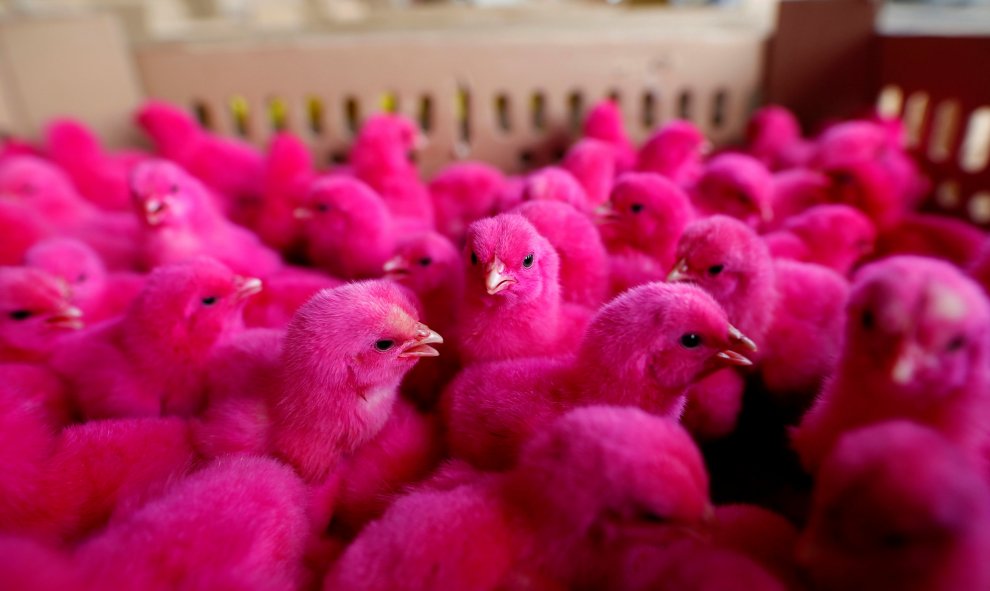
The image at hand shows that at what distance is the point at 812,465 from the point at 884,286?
321 millimetres

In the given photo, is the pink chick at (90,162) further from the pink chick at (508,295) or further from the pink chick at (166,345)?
the pink chick at (508,295)

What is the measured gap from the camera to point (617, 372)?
3.33ft

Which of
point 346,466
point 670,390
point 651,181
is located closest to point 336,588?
point 346,466

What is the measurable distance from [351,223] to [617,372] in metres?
0.95

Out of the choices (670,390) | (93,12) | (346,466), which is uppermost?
(93,12)

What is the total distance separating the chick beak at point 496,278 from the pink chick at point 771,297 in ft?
1.19

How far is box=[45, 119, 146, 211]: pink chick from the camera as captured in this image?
2.19 metres

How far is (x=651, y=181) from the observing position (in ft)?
5.05

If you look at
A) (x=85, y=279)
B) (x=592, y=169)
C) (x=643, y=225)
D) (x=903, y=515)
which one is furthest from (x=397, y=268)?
(x=903, y=515)

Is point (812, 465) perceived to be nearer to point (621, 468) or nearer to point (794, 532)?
point (794, 532)

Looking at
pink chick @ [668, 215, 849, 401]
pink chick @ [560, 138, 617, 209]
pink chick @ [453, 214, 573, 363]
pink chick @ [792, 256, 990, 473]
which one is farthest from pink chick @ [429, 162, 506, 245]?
pink chick @ [792, 256, 990, 473]

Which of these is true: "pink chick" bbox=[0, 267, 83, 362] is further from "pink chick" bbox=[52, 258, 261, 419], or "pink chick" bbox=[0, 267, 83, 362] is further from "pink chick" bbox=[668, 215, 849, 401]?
"pink chick" bbox=[668, 215, 849, 401]

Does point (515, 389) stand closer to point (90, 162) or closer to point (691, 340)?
point (691, 340)

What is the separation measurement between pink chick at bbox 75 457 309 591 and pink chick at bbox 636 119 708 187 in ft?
4.62
